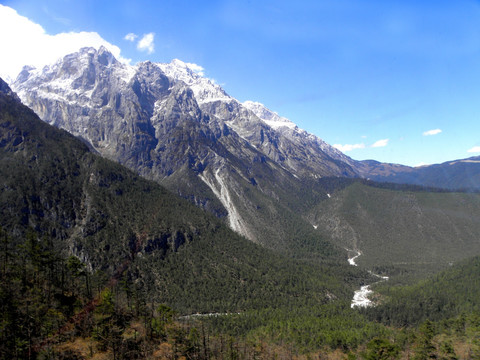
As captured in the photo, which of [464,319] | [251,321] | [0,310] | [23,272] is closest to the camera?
[0,310]

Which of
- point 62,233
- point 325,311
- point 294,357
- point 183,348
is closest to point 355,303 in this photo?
point 325,311

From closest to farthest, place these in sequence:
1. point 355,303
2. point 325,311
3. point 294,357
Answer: point 294,357
point 325,311
point 355,303

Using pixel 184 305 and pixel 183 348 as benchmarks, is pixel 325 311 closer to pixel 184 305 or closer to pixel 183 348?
pixel 184 305

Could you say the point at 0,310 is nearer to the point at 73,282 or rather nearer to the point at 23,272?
the point at 23,272

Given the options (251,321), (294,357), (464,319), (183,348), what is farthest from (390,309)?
(183,348)

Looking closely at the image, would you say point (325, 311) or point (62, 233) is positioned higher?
point (62, 233)

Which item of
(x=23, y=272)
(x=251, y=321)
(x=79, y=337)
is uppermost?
(x=23, y=272)

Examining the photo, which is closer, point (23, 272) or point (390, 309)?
point (23, 272)

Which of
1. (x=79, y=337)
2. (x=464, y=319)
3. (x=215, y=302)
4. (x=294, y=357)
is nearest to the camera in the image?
(x=79, y=337)

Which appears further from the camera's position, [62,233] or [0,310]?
[62,233]

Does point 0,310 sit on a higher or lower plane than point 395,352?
higher
